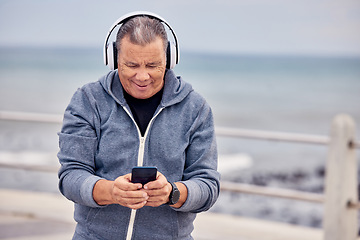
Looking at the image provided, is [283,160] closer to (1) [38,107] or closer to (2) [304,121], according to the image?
(2) [304,121]

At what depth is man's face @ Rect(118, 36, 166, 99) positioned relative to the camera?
1.64m

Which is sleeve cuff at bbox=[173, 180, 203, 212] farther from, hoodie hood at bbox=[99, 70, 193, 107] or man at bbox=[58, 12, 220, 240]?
hoodie hood at bbox=[99, 70, 193, 107]

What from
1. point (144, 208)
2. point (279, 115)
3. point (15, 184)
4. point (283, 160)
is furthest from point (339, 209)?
point (279, 115)

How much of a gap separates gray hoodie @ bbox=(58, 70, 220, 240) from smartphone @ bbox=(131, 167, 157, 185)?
14cm

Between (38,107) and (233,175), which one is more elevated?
(38,107)

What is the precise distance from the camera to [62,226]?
13.8ft

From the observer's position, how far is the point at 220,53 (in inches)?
1501

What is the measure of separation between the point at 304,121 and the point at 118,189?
71.2 ft

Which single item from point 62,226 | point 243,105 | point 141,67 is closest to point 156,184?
point 141,67

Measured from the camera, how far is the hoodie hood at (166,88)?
170cm

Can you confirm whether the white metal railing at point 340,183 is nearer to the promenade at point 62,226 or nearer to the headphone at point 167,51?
the promenade at point 62,226

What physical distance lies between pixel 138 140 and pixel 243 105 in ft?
80.3

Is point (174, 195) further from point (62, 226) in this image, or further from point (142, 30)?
point (62, 226)

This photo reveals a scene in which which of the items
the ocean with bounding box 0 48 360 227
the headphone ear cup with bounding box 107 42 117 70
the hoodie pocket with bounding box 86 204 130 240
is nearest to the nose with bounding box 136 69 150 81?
the headphone ear cup with bounding box 107 42 117 70
